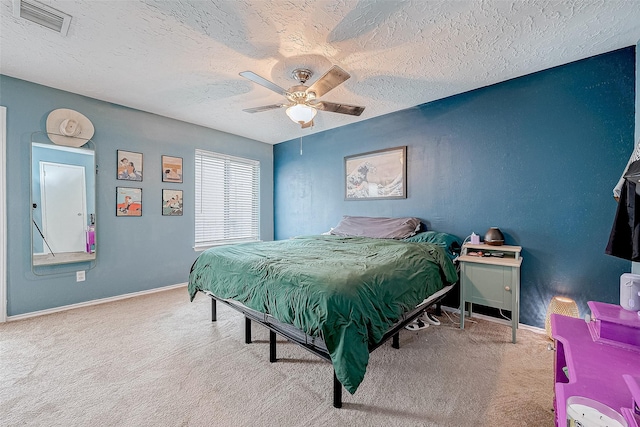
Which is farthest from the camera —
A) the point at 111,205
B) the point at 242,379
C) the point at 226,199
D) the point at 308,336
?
the point at 226,199

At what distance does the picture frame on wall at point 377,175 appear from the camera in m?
3.56

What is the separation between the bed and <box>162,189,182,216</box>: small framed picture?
1707mm

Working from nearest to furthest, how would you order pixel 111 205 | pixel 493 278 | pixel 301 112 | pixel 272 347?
pixel 272 347 < pixel 301 112 < pixel 493 278 < pixel 111 205

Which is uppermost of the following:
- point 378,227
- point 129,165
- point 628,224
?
point 129,165

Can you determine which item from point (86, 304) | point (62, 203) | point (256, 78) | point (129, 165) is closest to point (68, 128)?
point (129, 165)

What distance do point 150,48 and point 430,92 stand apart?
2.90m

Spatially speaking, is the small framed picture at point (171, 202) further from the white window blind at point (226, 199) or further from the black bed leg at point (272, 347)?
the black bed leg at point (272, 347)

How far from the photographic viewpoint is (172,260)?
3.94 meters

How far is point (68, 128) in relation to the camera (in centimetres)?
300

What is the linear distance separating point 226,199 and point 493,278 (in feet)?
13.8

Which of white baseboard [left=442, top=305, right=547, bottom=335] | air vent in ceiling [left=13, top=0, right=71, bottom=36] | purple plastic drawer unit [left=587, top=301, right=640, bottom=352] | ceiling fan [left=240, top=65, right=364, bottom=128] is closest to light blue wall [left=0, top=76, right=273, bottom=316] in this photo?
air vent in ceiling [left=13, top=0, right=71, bottom=36]

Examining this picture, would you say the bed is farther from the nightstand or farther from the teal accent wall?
the teal accent wall

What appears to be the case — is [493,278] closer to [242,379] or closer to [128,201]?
[242,379]

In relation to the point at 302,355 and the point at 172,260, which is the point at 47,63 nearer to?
the point at 172,260
